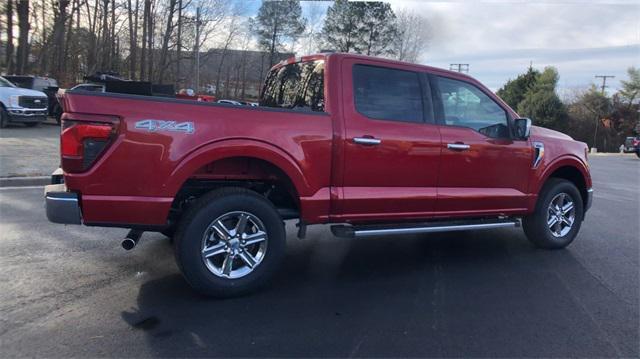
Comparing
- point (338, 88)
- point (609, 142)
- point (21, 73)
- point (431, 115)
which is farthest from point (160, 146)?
point (609, 142)

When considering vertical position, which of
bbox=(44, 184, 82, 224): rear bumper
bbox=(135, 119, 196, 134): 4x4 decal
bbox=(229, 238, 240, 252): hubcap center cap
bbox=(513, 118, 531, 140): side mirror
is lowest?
bbox=(229, 238, 240, 252): hubcap center cap

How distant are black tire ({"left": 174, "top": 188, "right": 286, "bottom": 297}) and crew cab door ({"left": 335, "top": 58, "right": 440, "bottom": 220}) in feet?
2.29

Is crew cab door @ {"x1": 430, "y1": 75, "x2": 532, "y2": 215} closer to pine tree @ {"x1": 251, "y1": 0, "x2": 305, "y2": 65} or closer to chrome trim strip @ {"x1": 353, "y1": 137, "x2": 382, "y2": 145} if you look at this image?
chrome trim strip @ {"x1": 353, "y1": 137, "x2": 382, "y2": 145}

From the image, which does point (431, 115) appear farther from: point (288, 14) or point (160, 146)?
point (288, 14)

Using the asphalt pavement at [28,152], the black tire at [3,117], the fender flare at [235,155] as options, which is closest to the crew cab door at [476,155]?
the fender flare at [235,155]

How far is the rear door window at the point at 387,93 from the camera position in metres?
4.78

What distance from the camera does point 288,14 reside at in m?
51.8

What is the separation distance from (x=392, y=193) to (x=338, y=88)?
1.09 meters

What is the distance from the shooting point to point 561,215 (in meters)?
6.16

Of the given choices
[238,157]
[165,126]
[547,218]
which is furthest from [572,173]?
[165,126]

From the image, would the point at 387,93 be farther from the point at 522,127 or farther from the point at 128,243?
the point at 128,243

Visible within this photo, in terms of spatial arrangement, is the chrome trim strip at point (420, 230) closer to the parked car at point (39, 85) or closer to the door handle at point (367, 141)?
the door handle at point (367, 141)

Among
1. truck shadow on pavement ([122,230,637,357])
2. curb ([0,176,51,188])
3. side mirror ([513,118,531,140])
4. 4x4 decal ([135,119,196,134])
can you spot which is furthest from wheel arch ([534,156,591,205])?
curb ([0,176,51,188])

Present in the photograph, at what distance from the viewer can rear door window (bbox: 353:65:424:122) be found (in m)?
4.78
